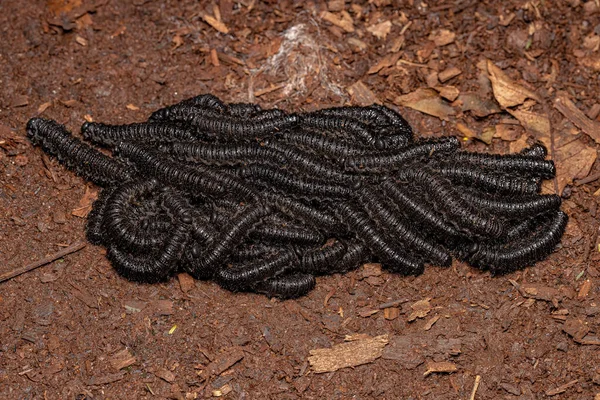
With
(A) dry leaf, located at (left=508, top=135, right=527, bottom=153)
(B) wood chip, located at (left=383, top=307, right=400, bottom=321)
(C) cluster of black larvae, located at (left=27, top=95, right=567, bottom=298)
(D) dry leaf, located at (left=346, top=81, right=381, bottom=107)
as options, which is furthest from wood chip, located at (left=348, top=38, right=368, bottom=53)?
(B) wood chip, located at (left=383, top=307, right=400, bottom=321)

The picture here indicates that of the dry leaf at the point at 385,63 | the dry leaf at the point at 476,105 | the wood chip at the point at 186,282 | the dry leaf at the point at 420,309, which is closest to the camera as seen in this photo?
the dry leaf at the point at 420,309

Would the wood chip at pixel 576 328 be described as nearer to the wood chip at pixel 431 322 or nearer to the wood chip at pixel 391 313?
the wood chip at pixel 431 322

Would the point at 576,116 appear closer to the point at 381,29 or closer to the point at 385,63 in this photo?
the point at 385,63

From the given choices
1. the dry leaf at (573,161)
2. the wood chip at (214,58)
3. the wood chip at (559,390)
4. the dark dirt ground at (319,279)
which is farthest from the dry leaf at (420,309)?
the wood chip at (214,58)

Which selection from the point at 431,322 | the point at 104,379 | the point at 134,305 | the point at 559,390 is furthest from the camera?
the point at 134,305

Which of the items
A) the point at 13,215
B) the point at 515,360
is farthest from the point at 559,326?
the point at 13,215

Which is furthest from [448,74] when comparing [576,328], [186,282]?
[186,282]
